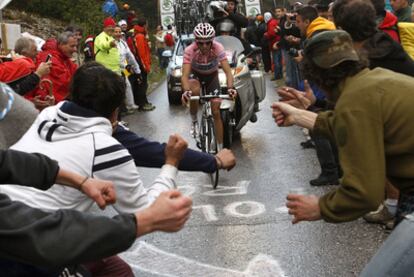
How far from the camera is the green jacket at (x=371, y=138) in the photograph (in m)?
2.52

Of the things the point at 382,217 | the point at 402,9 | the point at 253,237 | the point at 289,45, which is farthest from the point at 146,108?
the point at 382,217

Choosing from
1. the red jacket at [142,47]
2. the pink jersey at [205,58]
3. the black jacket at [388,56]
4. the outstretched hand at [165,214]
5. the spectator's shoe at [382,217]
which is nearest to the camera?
the outstretched hand at [165,214]

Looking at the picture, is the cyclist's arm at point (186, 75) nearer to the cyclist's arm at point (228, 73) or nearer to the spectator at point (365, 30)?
the cyclist's arm at point (228, 73)

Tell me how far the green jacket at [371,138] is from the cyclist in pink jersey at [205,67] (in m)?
5.78

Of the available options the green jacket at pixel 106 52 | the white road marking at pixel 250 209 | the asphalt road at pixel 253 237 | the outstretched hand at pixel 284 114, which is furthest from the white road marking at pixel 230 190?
the green jacket at pixel 106 52

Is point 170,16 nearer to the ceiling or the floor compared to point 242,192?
nearer to the floor

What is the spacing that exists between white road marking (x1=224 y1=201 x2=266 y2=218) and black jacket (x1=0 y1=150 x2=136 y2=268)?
4429 mm

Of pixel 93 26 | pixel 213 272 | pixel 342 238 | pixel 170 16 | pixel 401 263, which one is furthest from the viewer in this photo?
pixel 170 16

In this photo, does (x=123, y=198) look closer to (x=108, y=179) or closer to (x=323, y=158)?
(x=108, y=179)

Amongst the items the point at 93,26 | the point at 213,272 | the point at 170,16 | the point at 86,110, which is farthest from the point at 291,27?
the point at 170,16

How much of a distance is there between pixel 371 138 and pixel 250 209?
13.7ft

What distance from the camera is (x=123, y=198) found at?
2908mm

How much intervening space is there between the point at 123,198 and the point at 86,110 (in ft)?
1.50

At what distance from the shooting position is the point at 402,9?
795cm
